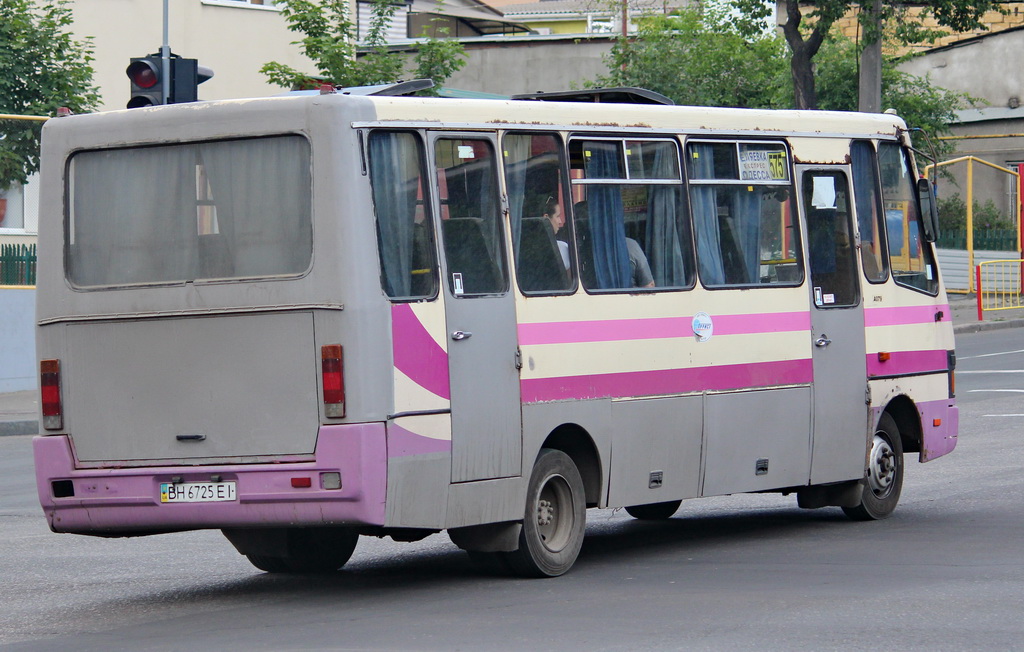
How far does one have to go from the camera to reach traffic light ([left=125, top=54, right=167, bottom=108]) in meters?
15.1

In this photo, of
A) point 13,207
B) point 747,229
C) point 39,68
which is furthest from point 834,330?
point 39,68

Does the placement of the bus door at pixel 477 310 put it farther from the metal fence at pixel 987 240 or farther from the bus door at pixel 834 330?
the metal fence at pixel 987 240

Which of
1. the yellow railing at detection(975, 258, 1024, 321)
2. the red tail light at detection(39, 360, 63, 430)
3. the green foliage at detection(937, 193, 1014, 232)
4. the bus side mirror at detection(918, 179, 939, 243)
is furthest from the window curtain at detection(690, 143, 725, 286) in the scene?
the green foliage at detection(937, 193, 1014, 232)

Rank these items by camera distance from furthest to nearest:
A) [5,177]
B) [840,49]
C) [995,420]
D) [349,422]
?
[840,49] → [5,177] → [995,420] → [349,422]

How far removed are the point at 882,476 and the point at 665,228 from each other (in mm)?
2884

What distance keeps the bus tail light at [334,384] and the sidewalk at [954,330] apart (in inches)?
315

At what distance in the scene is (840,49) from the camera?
1671 inches

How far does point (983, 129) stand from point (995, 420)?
91.1ft

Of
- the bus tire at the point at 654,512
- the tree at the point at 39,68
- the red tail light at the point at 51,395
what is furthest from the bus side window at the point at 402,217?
the tree at the point at 39,68

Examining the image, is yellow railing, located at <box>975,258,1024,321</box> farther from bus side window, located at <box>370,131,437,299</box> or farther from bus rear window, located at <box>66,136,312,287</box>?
bus rear window, located at <box>66,136,312,287</box>

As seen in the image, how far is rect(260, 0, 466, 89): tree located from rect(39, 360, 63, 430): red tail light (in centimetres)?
1713

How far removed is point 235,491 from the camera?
855 cm

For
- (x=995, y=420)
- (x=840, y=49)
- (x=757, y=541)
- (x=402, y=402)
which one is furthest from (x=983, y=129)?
(x=402, y=402)

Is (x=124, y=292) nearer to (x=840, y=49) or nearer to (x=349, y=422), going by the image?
(x=349, y=422)
